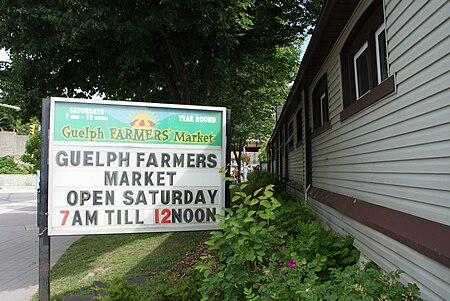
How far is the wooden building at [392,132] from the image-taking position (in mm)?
2609

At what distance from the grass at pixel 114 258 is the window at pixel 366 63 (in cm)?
406

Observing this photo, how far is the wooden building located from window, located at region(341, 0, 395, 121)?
0.01m

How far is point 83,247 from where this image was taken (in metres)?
8.62

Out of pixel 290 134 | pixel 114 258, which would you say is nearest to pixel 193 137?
pixel 114 258

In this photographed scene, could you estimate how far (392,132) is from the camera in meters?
3.52

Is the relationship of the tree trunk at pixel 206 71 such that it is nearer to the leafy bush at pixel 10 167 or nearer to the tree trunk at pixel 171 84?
the tree trunk at pixel 171 84

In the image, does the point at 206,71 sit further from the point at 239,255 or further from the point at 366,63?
the point at 239,255

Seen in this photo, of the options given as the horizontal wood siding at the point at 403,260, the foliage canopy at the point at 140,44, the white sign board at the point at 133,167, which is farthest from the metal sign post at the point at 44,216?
the horizontal wood siding at the point at 403,260

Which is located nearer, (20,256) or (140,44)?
(20,256)

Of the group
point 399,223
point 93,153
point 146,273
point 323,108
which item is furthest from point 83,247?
point 399,223

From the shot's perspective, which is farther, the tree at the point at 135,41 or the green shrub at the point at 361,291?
the tree at the point at 135,41

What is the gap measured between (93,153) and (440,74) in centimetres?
375

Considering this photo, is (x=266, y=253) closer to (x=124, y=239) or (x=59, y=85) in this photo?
(x=124, y=239)

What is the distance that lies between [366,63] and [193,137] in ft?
8.74
